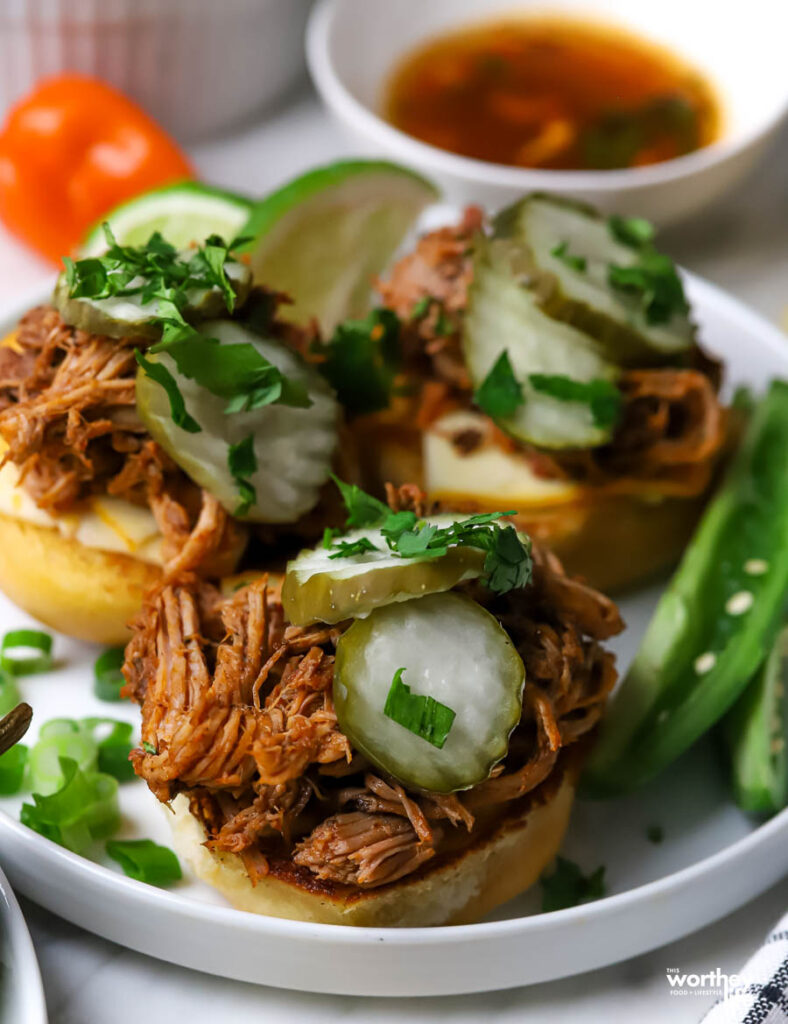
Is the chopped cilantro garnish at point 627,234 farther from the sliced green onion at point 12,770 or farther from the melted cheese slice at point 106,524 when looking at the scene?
the sliced green onion at point 12,770

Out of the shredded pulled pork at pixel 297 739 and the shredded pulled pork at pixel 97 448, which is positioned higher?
the shredded pulled pork at pixel 97 448

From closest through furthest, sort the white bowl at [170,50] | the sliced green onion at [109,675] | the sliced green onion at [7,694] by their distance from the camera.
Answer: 1. the sliced green onion at [7,694]
2. the sliced green onion at [109,675]
3. the white bowl at [170,50]

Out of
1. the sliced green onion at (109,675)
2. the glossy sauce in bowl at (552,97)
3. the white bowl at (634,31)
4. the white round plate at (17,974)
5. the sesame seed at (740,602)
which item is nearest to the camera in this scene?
the white round plate at (17,974)

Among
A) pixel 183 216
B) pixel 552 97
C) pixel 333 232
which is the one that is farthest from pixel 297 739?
pixel 552 97

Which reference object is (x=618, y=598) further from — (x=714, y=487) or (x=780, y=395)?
(x=780, y=395)

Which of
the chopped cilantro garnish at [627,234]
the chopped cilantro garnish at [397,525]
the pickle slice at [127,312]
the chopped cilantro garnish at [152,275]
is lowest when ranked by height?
the chopped cilantro garnish at [397,525]

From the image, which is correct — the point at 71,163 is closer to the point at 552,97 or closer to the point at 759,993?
the point at 552,97

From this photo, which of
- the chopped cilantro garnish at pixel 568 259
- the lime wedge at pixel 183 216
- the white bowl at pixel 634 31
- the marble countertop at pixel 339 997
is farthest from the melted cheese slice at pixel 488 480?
the white bowl at pixel 634 31

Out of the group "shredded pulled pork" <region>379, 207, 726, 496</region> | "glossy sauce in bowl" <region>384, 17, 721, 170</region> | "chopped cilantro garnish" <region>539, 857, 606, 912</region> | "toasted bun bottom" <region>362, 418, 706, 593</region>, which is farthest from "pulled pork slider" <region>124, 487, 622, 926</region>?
"glossy sauce in bowl" <region>384, 17, 721, 170</region>
